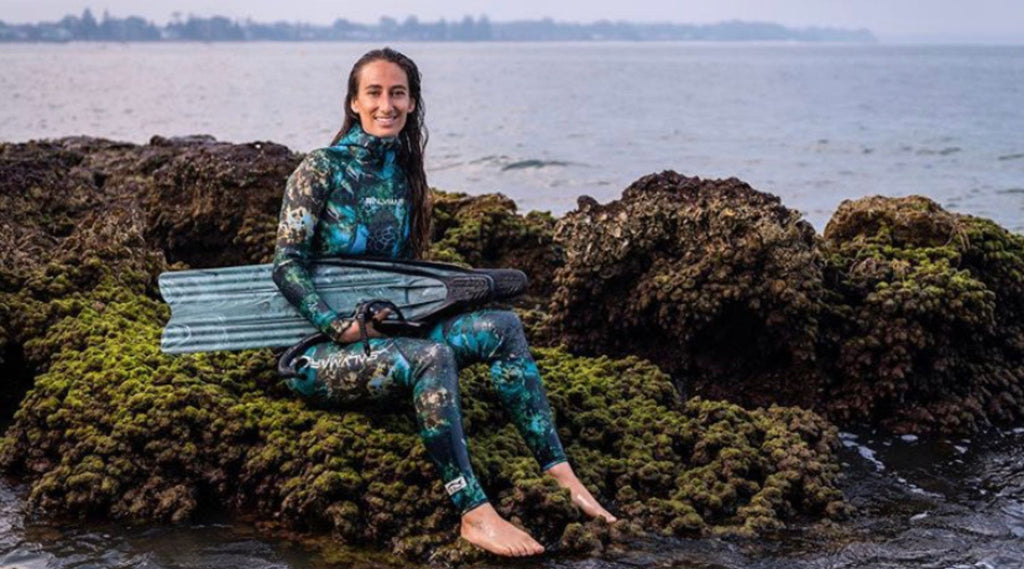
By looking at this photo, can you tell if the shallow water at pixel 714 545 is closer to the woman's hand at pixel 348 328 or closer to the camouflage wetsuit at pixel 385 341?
the camouflage wetsuit at pixel 385 341

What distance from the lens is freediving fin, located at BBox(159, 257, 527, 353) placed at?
622cm

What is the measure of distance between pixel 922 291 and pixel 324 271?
388 cm

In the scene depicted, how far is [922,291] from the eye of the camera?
311 inches

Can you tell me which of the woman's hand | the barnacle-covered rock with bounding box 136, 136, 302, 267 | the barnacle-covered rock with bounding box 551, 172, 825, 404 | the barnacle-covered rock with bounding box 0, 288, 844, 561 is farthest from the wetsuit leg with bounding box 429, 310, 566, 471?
the barnacle-covered rock with bounding box 136, 136, 302, 267

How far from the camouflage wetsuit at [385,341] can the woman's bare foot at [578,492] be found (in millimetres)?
58

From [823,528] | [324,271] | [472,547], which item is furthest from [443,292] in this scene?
[823,528]

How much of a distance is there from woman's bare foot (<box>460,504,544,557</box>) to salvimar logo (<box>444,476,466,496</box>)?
0.12 m

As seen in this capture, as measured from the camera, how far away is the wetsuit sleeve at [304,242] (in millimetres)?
6031

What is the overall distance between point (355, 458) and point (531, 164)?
77.2 ft

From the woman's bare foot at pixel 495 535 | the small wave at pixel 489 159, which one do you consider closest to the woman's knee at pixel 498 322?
the woman's bare foot at pixel 495 535

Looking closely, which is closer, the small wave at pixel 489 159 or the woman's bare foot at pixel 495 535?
the woman's bare foot at pixel 495 535

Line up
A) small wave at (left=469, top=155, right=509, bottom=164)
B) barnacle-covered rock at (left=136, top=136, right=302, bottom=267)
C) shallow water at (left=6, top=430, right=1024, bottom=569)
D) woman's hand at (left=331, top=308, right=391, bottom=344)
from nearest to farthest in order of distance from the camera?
shallow water at (left=6, top=430, right=1024, bottom=569)
woman's hand at (left=331, top=308, right=391, bottom=344)
barnacle-covered rock at (left=136, top=136, right=302, bottom=267)
small wave at (left=469, top=155, right=509, bottom=164)

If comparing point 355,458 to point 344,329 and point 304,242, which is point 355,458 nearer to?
point 344,329

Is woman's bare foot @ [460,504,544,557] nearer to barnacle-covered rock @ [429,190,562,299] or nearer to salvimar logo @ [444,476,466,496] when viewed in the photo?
salvimar logo @ [444,476,466,496]
